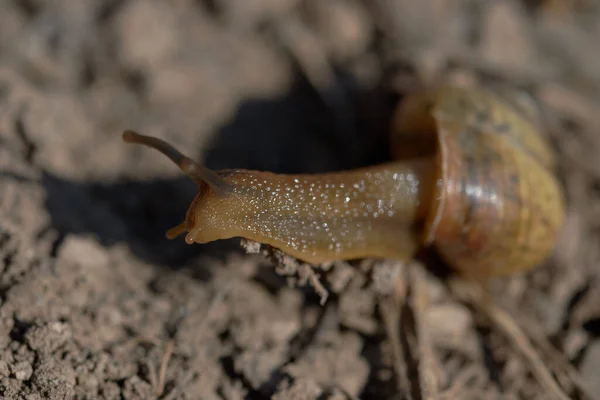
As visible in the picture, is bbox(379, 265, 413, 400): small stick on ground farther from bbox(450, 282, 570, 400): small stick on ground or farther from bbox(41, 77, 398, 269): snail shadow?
bbox(41, 77, 398, 269): snail shadow

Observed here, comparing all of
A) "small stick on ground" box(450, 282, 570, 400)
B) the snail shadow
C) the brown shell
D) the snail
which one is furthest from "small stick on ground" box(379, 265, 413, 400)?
the snail shadow

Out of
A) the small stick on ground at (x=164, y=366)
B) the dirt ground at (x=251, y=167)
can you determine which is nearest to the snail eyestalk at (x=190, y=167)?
the dirt ground at (x=251, y=167)

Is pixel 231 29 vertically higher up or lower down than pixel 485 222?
higher up

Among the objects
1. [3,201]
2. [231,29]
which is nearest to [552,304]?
[231,29]

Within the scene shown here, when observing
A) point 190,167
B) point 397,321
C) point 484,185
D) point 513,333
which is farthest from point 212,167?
point 513,333

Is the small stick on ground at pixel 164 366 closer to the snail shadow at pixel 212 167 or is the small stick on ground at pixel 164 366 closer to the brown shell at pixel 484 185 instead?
the snail shadow at pixel 212 167

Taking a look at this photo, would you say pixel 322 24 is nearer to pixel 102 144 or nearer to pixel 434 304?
A: pixel 102 144
